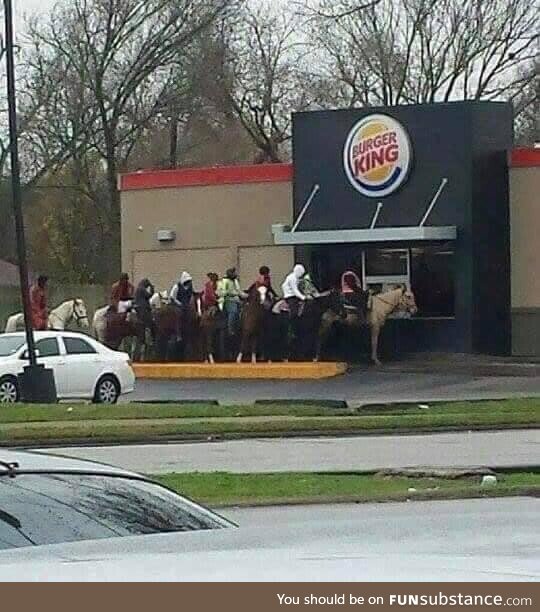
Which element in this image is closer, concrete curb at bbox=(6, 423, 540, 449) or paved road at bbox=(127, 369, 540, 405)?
concrete curb at bbox=(6, 423, 540, 449)

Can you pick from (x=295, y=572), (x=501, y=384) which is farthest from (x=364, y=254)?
(x=295, y=572)

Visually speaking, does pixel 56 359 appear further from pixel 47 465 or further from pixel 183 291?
pixel 47 465

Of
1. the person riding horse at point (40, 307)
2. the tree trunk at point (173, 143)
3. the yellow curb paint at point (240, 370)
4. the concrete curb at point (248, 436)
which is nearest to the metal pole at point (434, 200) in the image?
the yellow curb paint at point (240, 370)

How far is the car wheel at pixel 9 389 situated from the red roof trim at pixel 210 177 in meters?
10.6

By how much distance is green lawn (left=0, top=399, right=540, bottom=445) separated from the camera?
23.1m

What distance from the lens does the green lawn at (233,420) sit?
75.7 ft

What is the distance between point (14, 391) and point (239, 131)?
35.6m

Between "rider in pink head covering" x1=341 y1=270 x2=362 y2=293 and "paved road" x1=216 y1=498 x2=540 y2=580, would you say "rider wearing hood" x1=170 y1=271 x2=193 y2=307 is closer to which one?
"rider in pink head covering" x1=341 y1=270 x2=362 y2=293

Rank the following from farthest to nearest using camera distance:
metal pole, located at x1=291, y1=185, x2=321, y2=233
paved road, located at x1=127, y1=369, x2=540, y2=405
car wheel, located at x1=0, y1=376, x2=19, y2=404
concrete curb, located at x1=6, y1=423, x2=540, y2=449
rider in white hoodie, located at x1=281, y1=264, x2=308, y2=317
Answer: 1. metal pole, located at x1=291, y1=185, x2=321, y2=233
2. rider in white hoodie, located at x1=281, y1=264, x2=308, y2=317
3. paved road, located at x1=127, y1=369, x2=540, y2=405
4. car wheel, located at x1=0, y1=376, x2=19, y2=404
5. concrete curb, located at x1=6, y1=423, x2=540, y2=449

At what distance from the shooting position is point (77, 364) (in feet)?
99.9

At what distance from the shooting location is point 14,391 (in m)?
29.8

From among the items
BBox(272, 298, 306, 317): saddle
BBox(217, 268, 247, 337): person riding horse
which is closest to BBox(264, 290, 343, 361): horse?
BBox(272, 298, 306, 317): saddle

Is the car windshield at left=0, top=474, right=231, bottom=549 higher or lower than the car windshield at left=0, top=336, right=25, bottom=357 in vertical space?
higher

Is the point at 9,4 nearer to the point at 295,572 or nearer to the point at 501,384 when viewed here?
the point at 501,384
